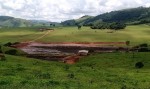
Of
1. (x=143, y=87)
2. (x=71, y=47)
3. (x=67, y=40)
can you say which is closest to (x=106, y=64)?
(x=143, y=87)

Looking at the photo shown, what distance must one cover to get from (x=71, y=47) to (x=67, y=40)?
26192mm

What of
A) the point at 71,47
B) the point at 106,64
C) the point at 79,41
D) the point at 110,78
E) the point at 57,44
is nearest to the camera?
the point at 110,78

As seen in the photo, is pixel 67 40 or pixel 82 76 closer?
pixel 82 76

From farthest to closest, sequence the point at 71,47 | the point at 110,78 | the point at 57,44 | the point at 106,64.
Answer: the point at 57,44
the point at 71,47
the point at 106,64
the point at 110,78

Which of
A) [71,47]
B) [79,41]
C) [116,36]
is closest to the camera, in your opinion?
[71,47]

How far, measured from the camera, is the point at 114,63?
258ft

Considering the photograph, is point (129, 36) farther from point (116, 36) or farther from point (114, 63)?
point (114, 63)

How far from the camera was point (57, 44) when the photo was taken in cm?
16562

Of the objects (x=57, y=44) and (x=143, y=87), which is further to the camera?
(x=57, y=44)

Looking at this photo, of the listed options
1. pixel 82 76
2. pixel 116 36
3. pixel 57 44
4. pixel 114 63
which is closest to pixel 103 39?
pixel 116 36

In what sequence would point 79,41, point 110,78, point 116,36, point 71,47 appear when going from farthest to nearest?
point 116,36 → point 79,41 → point 71,47 → point 110,78

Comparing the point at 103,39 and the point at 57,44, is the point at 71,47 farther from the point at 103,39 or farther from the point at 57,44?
the point at 103,39

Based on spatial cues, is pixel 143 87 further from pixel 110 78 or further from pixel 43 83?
pixel 43 83

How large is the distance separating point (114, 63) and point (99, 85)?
3797 centimetres
